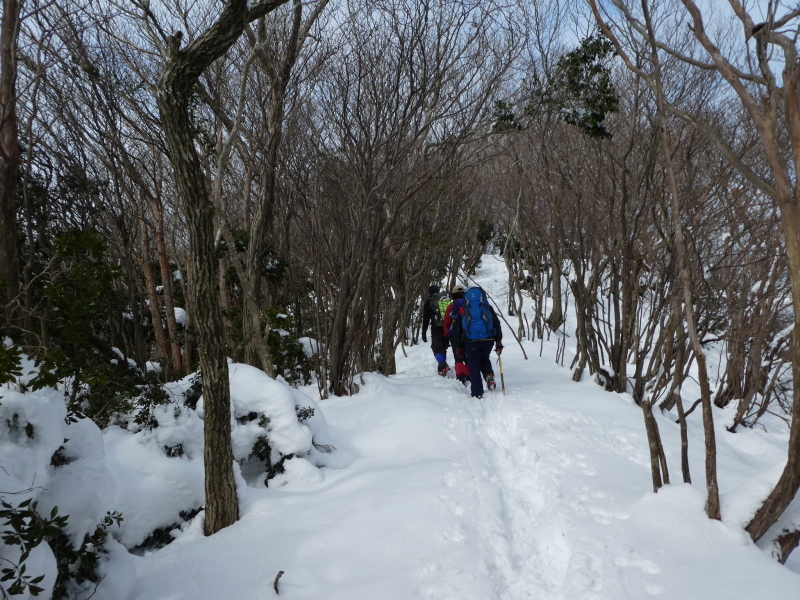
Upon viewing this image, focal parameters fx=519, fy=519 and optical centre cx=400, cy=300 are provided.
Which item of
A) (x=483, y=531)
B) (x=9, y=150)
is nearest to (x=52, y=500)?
(x=483, y=531)

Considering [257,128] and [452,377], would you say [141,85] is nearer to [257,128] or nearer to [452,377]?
[257,128]

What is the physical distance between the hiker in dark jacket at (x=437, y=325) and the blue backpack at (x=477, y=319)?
5.41 feet

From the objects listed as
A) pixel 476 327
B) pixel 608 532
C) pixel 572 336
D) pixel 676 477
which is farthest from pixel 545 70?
pixel 572 336

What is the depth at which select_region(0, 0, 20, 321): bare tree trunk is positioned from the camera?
17.4 ft

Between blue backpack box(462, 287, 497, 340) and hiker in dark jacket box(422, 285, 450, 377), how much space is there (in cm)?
165

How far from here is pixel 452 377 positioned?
919 centimetres

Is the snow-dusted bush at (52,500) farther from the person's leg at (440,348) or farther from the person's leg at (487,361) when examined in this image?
the person's leg at (440,348)

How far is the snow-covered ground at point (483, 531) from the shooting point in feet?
9.18

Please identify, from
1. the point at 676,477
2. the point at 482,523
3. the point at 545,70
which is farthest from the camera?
the point at 545,70

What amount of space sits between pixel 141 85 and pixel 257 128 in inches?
67.0

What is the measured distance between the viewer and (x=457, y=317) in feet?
26.0

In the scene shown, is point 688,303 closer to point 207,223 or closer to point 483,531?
point 483,531

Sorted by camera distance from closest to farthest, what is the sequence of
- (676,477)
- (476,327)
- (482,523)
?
(482,523) < (676,477) < (476,327)

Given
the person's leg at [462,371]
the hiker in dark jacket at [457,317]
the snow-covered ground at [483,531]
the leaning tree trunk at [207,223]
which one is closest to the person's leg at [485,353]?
the hiker in dark jacket at [457,317]
